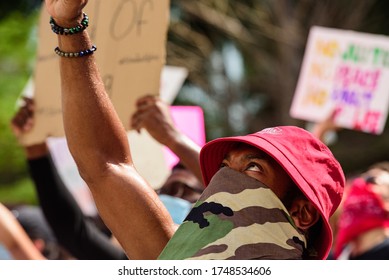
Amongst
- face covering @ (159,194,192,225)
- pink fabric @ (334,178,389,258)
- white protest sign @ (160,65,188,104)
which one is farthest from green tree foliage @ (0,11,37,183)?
face covering @ (159,194,192,225)

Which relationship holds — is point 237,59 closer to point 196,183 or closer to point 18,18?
point 18,18

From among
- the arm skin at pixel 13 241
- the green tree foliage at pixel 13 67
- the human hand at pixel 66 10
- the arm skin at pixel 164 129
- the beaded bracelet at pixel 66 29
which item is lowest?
the green tree foliage at pixel 13 67

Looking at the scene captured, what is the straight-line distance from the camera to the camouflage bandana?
1854 mm

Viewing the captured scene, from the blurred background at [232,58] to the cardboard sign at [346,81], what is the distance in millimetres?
7679

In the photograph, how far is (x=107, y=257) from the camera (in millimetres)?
3152

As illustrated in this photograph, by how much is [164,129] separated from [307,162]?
3.12 ft

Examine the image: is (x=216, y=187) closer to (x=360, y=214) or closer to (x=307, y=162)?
(x=307, y=162)

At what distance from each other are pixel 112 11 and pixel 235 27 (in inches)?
407

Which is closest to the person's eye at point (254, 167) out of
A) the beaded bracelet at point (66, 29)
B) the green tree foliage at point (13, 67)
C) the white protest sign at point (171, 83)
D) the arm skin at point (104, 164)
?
the arm skin at point (104, 164)

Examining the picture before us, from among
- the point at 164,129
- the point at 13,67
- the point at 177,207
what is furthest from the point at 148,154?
the point at 13,67

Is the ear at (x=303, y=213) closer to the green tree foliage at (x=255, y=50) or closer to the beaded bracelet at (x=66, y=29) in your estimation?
the beaded bracelet at (x=66, y=29)

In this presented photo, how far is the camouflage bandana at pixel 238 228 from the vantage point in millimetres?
1854

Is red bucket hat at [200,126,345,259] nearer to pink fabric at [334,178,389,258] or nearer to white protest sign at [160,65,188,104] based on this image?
pink fabric at [334,178,389,258]

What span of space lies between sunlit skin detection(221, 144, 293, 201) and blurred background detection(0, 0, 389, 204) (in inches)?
417
